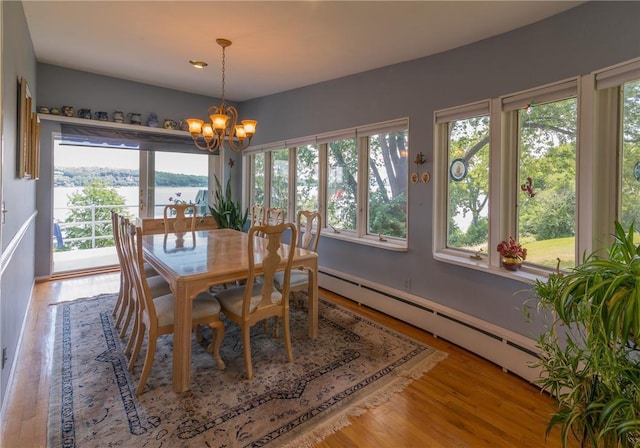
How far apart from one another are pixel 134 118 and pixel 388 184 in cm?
372

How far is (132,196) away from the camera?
498 cm

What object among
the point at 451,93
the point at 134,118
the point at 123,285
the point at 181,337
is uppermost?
the point at 134,118

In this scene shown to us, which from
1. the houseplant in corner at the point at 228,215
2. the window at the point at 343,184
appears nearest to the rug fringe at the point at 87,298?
the houseplant in corner at the point at 228,215

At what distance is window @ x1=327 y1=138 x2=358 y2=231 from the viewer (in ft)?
13.2

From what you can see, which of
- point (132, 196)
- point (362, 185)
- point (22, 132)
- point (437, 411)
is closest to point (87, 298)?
point (132, 196)

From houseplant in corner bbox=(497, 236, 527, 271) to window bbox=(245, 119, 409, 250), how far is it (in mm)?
975

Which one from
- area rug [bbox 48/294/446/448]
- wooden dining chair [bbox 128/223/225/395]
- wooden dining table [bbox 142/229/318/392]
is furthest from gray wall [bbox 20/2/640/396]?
wooden dining chair [bbox 128/223/225/395]

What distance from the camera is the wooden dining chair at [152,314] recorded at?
2.06m

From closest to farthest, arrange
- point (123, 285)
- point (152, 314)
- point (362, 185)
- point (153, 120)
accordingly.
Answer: point (152, 314), point (123, 285), point (362, 185), point (153, 120)

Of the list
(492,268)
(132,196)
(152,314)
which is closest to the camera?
(152,314)

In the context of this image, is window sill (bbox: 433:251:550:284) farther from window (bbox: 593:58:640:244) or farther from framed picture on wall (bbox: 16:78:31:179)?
framed picture on wall (bbox: 16:78:31:179)

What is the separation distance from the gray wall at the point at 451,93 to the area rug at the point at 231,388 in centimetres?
65

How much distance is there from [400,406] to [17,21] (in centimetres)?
386

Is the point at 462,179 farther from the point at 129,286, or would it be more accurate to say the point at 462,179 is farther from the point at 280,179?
the point at 129,286
